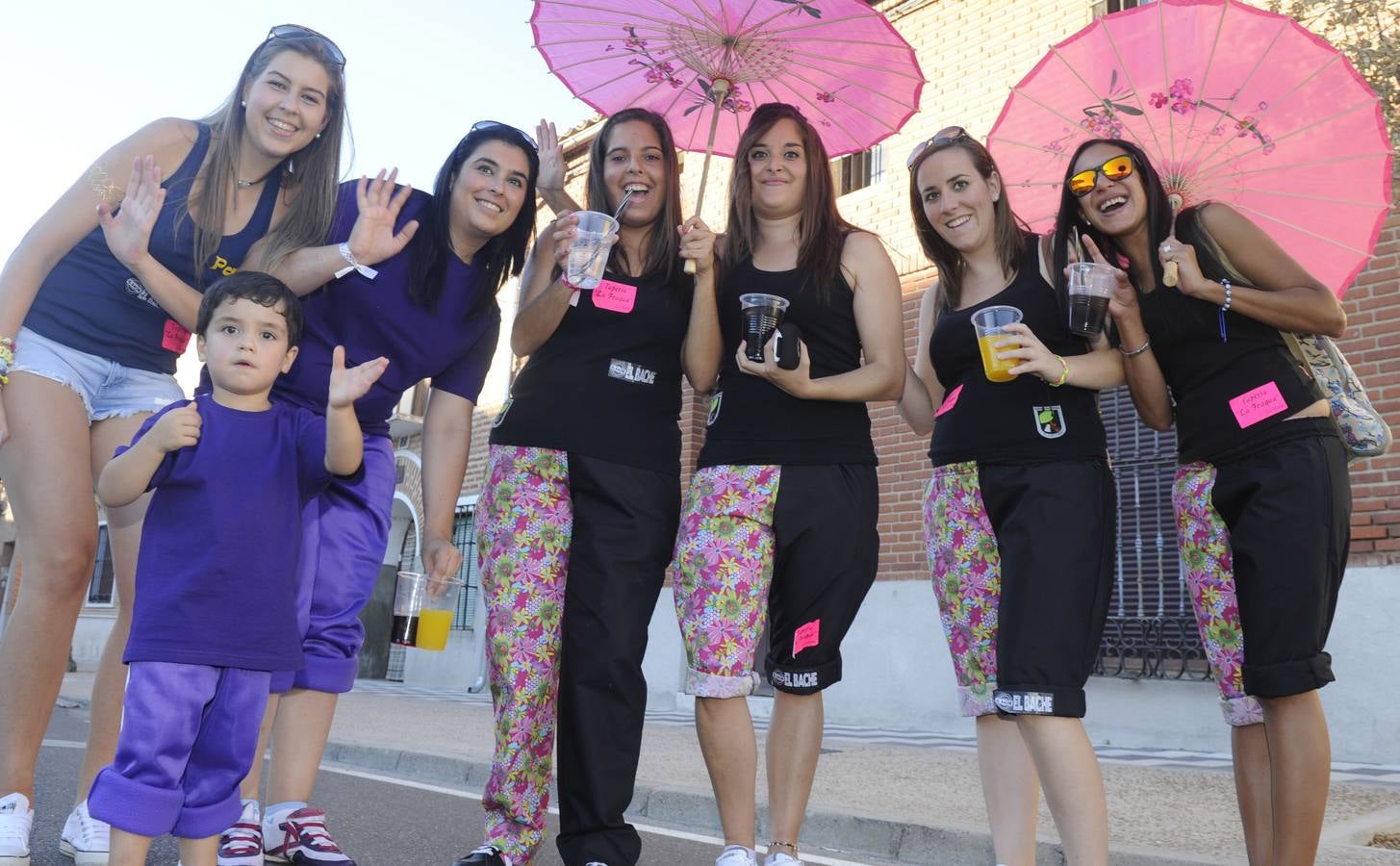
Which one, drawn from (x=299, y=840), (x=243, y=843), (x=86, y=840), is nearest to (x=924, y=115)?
(x=299, y=840)

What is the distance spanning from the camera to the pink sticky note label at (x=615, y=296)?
314cm

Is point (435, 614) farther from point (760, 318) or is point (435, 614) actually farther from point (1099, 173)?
point (1099, 173)

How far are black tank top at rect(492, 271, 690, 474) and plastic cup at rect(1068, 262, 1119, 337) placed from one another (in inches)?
43.3

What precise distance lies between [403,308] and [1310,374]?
8.32 ft

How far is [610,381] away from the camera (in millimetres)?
3107

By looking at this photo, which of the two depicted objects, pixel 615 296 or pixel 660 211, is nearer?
pixel 615 296

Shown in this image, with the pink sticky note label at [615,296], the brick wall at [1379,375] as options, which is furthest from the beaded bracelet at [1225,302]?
the brick wall at [1379,375]

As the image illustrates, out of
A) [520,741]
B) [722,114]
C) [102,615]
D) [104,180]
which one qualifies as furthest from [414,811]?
[102,615]

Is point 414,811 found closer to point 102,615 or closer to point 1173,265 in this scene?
point 1173,265

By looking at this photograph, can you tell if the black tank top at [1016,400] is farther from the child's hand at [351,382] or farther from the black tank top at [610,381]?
the child's hand at [351,382]

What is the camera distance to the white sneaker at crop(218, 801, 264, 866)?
9.05 feet

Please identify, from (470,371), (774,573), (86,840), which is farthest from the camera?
(470,371)

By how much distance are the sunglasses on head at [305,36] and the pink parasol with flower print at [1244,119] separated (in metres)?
2.24

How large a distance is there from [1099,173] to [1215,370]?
0.63m
